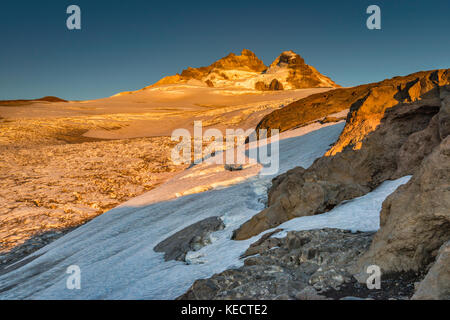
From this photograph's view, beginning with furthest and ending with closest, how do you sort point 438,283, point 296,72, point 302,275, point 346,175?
point 296,72 < point 346,175 < point 302,275 < point 438,283

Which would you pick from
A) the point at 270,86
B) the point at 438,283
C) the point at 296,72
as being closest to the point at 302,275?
the point at 438,283

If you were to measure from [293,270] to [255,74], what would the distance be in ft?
533

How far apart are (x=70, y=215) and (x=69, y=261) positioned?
29.2 feet

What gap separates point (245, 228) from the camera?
32.2 ft

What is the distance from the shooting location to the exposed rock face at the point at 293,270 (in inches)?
205

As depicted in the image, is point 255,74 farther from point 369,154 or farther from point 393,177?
point 393,177

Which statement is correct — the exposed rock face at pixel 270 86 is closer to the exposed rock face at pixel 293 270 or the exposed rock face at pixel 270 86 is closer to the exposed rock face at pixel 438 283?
the exposed rock face at pixel 293 270

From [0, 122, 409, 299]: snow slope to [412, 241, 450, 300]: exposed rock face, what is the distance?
307 centimetres

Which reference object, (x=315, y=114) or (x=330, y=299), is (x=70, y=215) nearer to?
(x=330, y=299)

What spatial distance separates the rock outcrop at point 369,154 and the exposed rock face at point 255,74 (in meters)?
128

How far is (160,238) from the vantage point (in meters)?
11.9

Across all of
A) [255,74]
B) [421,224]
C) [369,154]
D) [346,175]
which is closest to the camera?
[421,224]
